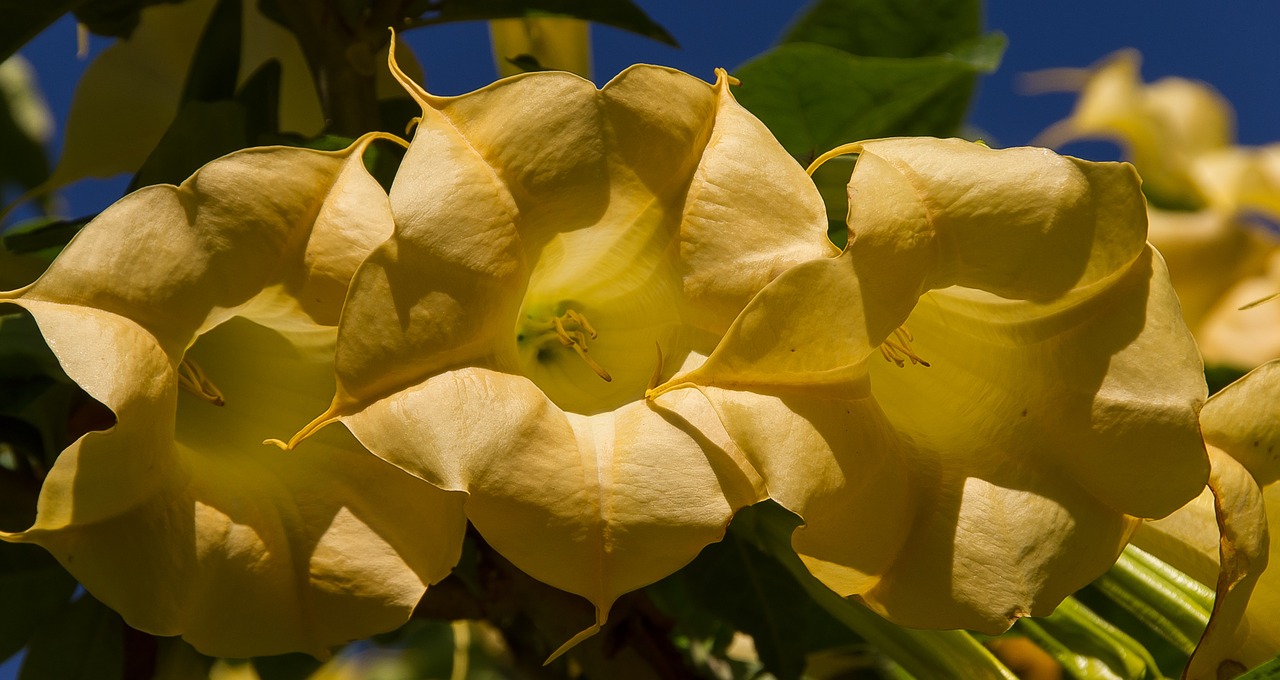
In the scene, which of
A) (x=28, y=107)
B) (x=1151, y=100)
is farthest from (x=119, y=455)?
(x=1151, y=100)

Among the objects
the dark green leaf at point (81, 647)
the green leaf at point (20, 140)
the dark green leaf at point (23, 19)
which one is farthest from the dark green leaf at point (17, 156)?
the dark green leaf at point (81, 647)

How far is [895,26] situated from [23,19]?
1.85 ft

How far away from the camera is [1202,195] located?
2266mm

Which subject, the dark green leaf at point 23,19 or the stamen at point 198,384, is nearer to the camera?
the stamen at point 198,384

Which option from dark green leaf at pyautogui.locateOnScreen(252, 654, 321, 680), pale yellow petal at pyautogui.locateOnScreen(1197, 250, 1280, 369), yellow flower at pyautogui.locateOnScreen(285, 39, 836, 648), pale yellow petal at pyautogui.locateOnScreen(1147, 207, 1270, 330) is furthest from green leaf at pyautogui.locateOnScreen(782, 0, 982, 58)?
pale yellow petal at pyautogui.locateOnScreen(1147, 207, 1270, 330)

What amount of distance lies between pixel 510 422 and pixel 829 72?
1.13 feet

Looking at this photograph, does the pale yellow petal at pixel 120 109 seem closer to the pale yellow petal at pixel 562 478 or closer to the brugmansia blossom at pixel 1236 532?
the pale yellow petal at pixel 562 478

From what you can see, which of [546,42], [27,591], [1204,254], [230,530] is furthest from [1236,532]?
[1204,254]

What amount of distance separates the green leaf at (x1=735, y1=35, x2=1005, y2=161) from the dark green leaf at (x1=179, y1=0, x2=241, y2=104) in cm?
31

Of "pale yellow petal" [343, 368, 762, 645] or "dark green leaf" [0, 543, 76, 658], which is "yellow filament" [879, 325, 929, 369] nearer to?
"pale yellow petal" [343, 368, 762, 645]

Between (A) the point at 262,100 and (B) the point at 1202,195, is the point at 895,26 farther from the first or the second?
(B) the point at 1202,195

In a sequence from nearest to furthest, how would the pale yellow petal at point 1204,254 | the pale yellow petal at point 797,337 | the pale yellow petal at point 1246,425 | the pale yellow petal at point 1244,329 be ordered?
the pale yellow petal at point 797,337, the pale yellow petal at point 1246,425, the pale yellow petal at point 1244,329, the pale yellow petal at point 1204,254

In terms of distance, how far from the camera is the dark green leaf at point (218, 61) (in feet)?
2.30

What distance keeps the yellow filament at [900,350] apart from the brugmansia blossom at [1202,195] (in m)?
1.36
